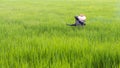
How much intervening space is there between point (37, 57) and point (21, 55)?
0.16 metres

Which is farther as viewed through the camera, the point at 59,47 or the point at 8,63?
the point at 59,47

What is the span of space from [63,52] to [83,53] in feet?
0.64

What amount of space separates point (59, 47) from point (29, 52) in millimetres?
328

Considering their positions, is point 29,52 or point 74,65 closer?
point 74,65

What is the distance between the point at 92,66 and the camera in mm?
2389

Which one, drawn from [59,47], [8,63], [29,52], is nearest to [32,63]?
[8,63]

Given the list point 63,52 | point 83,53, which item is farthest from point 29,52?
point 83,53

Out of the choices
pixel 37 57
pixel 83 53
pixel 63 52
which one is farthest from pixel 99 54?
pixel 37 57

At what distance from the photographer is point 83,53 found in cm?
268

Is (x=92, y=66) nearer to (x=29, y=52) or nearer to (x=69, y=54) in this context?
(x=69, y=54)

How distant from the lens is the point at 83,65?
2.32 meters

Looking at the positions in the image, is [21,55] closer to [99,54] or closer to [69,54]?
[69,54]

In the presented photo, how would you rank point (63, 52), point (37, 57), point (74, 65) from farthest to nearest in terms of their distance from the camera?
point (63, 52) < point (37, 57) < point (74, 65)

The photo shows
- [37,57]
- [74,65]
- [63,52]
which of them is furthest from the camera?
[63,52]
